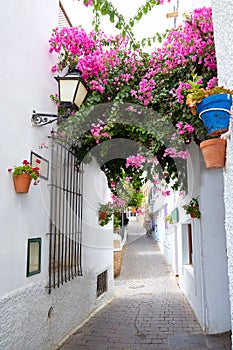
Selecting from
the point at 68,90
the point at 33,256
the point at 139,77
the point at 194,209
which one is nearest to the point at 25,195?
the point at 33,256

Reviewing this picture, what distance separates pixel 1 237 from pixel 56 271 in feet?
5.95

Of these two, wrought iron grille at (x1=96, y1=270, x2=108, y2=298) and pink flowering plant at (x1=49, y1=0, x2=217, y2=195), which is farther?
wrought iron grille at (x1=96, y1=270, x2=108, y2=298)

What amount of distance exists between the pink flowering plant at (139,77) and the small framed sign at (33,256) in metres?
1.71

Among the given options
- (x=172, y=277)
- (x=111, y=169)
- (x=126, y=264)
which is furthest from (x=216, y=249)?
(x=126, y=264)

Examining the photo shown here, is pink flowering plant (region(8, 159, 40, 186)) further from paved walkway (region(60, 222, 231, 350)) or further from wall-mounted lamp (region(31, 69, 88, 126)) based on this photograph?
paved walkway (region(60, 222, 231, 350))

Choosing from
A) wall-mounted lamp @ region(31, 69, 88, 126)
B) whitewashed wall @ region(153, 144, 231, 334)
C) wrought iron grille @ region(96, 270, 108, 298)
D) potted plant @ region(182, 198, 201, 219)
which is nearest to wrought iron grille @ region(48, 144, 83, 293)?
wall-mounted lamp @ region(31, 69, 88, 126)

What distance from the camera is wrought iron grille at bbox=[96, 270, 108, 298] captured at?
751cm

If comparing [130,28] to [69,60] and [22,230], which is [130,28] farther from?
[22,230]

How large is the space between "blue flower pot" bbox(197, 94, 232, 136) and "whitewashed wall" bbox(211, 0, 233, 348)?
0.13 m

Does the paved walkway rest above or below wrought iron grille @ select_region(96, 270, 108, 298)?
below

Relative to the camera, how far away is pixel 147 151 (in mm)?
5141

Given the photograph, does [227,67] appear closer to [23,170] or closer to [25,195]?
[23,170]

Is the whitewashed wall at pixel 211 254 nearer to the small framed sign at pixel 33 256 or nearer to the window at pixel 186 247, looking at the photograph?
the window at pixel 186 247

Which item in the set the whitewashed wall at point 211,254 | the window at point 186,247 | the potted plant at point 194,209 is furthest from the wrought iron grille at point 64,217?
the window at point 186,247
